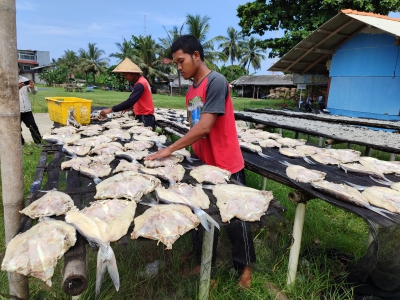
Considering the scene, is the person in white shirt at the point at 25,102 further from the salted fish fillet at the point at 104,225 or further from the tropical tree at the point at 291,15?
the tropical tree at the point at 291,15

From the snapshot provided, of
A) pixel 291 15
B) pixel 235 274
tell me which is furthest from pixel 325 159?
pixel 291 15

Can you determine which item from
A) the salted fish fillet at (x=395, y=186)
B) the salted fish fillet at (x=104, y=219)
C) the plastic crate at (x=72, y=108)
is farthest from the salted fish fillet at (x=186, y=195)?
the plastic crate at (x=72, y=108)

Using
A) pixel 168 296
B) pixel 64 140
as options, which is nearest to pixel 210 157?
pixel 168 296

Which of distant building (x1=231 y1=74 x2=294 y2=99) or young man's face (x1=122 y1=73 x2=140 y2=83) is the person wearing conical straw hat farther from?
distant building (x1=231 y1=74 x2=294 y2=99)

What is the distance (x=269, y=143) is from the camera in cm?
414

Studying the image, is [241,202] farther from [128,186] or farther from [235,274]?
[235,274]

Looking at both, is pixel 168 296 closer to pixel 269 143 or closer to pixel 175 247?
pixel 175 247

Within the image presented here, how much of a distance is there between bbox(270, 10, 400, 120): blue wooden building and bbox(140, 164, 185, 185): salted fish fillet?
805cm

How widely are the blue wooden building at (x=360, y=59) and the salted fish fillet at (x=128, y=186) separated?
8.46 m

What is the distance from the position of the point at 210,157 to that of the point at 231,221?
3.61 feet

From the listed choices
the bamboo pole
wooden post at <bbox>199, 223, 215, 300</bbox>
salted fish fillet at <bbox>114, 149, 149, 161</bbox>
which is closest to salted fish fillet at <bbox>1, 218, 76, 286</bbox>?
the bamboo pole

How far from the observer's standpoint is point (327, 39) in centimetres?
1029

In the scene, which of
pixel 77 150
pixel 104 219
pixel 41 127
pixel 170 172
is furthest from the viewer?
pixel 41 127

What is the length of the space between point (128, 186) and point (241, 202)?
0.86 metres
